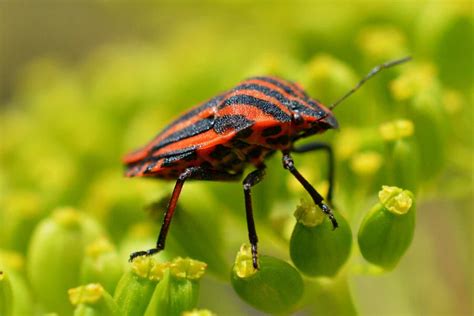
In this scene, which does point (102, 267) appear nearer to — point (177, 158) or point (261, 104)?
point (177, 158)

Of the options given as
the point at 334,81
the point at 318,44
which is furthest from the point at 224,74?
the point at 334,81

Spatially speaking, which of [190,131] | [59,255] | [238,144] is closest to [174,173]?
[190,131]

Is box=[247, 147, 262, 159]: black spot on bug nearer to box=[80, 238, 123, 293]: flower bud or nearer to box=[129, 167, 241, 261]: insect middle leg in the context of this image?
box=[129, 167, 241, 261]: insect middle leg

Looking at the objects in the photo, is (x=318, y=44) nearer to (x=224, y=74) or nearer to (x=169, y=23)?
(x=224, y=74)

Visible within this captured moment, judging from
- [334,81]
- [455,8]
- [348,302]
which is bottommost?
[348,302]

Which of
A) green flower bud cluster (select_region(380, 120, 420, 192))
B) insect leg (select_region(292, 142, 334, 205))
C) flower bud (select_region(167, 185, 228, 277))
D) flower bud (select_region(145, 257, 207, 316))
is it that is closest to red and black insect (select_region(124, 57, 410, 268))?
insect leg (select_region(292, 142, 334, 205))

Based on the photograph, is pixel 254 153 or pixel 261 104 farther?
pixel 254 153
